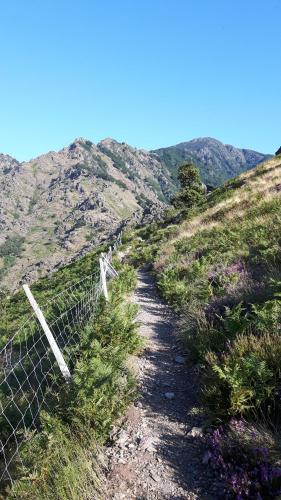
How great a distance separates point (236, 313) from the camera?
7172 millimetres

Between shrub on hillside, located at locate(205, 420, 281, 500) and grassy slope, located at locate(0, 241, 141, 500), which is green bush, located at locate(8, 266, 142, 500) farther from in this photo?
shrub on hillside, located at locate(205, 420, 281, 500)

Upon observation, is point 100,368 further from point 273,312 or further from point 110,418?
point 273,312

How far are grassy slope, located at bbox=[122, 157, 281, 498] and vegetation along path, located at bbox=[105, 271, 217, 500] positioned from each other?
460 mm

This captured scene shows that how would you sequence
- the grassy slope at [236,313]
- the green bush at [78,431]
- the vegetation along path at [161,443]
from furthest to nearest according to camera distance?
the grassy slope at [236,313]
the vegetation along path at [161,443]
the green bush at [78,431]

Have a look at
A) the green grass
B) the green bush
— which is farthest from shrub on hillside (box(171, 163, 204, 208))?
the green bush

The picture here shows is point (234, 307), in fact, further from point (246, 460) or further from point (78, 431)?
point (78, 431)

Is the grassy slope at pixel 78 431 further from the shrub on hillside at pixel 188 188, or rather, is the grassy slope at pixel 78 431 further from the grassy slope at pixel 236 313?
the shrub on hillside at pixel 188 188

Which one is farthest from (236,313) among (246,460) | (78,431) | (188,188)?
(188,188)

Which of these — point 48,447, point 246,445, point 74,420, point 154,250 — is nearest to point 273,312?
point 246,445

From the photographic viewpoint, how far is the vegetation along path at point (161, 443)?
456 centimetres

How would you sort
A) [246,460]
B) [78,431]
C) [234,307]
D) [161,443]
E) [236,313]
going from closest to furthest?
[246,460], [78,431], [161,443], [236,313], [234,307]

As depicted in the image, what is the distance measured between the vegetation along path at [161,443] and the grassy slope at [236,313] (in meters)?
0.46

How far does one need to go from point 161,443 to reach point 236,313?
8.82ft

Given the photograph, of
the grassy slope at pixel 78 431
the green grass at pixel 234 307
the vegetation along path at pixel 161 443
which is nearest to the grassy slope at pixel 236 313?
the green grass at pixel 234 307
